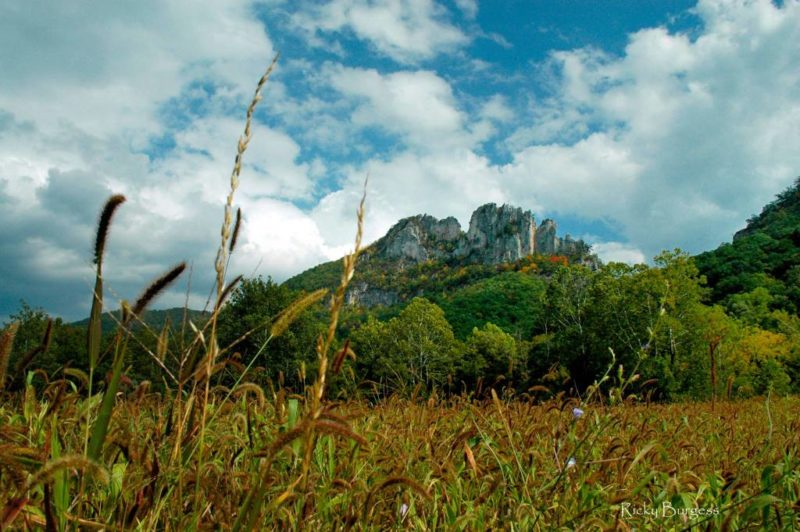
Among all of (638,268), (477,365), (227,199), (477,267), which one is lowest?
(477,365)

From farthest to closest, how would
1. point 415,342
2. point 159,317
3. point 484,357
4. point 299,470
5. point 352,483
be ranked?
point 415,342, point 484,357, point 299,470, point 159,317, point 352,483

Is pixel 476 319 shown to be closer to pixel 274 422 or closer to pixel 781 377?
pixel 781 377

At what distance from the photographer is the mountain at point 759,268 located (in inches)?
2504

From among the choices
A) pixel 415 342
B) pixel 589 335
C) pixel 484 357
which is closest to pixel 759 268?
pixel 484 357

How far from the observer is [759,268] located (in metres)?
72.6

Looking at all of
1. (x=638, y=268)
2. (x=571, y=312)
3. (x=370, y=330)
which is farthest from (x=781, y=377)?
(x=370, y=330)

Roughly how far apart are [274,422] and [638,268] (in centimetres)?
4525

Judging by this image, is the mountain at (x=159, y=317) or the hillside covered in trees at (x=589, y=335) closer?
the mountain at (x=159, y=317)

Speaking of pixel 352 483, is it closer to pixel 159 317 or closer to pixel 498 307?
pixel 159 317

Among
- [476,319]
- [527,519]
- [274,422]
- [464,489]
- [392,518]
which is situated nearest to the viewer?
[527,519]

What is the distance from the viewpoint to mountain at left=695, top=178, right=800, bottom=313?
63.6 meters

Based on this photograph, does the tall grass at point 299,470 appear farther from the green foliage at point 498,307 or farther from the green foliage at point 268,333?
the green foliage at point 498,307

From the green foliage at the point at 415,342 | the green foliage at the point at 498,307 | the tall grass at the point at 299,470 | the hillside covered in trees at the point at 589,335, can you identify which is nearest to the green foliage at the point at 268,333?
the hillside covered in trees at the point at 589,335

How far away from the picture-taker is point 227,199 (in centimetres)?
119
